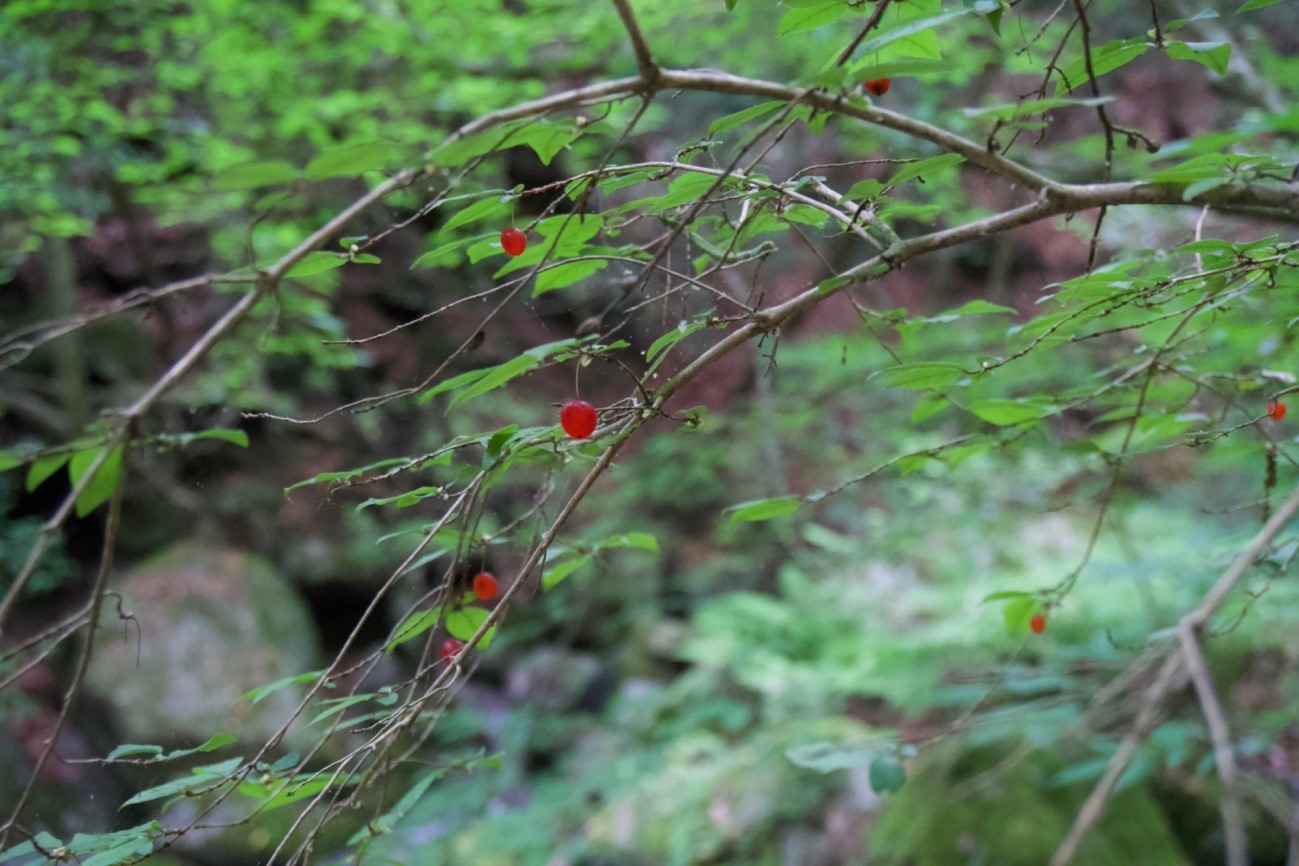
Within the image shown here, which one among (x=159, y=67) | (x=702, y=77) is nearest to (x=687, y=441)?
(x=159, y=67)

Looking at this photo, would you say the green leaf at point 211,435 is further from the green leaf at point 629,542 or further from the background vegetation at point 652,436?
the green leaf at point 629,542

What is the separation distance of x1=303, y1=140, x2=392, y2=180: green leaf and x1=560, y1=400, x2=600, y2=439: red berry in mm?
245

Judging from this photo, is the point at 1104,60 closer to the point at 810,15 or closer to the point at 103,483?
the point at 810,15

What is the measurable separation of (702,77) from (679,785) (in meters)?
2.66

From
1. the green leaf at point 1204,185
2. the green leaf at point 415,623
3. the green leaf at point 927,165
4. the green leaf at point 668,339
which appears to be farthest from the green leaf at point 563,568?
the green leaf at point 1204,185

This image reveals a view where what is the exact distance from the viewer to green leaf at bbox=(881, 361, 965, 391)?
0.76 meters

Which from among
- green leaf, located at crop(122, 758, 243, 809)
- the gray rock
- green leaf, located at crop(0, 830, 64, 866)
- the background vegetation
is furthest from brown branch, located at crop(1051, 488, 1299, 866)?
the gray rock

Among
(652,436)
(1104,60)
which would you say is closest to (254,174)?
(1104,60)

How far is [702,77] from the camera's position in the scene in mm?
517

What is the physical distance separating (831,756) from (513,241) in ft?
2.33

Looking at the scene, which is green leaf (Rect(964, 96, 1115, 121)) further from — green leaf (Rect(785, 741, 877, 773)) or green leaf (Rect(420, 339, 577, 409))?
green leaf (Rect(785, 741, 877, 773))

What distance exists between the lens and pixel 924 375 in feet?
2.56

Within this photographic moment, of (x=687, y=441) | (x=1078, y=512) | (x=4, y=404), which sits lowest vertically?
(x=1078, y=512)

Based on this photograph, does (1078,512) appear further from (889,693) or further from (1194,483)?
(889,693)
